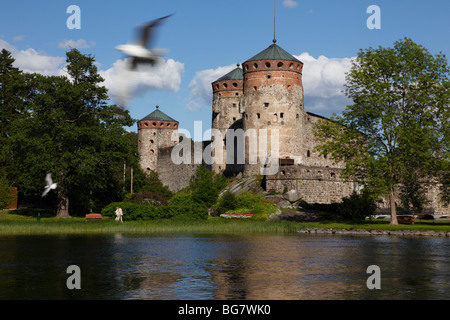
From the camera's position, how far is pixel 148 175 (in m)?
79.1

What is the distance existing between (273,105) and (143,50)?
2177 inches

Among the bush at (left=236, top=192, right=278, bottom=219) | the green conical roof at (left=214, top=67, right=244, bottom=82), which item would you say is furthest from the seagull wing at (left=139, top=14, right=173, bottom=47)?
the green conical roof at (left=214, top=67, right=244, bottom=82)

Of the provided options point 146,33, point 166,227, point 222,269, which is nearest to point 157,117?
point 166,227

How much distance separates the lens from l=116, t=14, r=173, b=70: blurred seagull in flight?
6.05 meters

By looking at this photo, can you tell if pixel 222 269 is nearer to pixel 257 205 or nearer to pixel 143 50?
pixel 143 50

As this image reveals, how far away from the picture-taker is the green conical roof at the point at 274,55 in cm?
6222

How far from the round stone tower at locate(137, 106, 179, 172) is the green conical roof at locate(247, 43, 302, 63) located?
75.2ft

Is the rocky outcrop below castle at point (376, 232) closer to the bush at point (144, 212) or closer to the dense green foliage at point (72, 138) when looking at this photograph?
the bush at point (144, 212)

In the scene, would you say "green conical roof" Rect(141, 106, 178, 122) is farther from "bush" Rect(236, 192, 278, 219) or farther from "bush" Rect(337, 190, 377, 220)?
"bush" Rect(337, 190, 377, 220)

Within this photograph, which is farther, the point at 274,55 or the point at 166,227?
the point at 274,55

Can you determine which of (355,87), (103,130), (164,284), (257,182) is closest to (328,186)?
(257,182)

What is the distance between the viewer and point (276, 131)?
200ft
